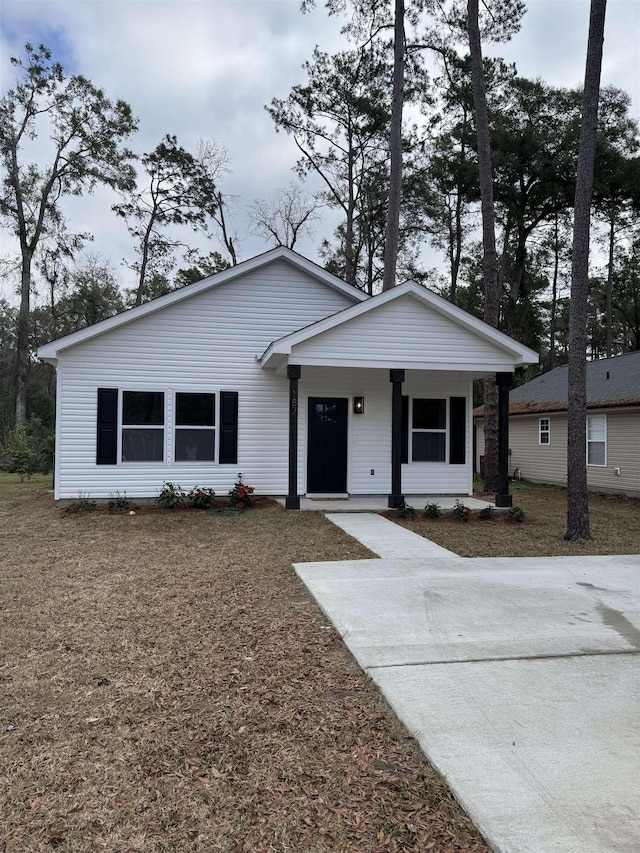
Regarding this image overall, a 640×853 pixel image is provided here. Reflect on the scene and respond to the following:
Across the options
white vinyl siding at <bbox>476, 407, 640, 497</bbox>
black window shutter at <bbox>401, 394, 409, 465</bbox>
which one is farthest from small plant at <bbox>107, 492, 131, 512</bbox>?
white vinyl siding at <bbox>476, 407, 640, 497</bbox>

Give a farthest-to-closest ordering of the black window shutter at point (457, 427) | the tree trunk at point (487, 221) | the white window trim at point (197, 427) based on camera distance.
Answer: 1. the tree trunk at point (487, 221)
2. the black window shutter at point (457, 427)
3. the white window trim at point (197, 427)

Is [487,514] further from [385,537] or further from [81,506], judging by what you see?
[81,506]

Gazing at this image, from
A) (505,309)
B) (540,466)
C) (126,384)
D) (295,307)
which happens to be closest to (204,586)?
(126,384)

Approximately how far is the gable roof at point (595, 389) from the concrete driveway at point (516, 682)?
947 cm

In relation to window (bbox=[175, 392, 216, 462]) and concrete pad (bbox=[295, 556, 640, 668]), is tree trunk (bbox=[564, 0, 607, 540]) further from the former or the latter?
window (bbox=[175, 392, 216, 462])

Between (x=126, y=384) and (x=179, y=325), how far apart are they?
1.50 metres

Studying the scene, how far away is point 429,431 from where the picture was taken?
11492 millimetres

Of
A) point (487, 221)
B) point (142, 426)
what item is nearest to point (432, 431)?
point (487, 221)

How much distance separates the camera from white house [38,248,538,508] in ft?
31.7

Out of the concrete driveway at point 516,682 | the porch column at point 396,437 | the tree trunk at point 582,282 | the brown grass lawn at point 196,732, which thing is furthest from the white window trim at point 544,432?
the brown grass lawn at point 196,732

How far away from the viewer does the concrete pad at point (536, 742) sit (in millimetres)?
1993

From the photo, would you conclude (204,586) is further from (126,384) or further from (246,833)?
(126,384)

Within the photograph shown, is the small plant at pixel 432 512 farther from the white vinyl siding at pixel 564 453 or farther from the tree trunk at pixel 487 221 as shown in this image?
the white vinyl siding at pixel 564 453

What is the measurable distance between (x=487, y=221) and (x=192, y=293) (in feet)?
22.6
